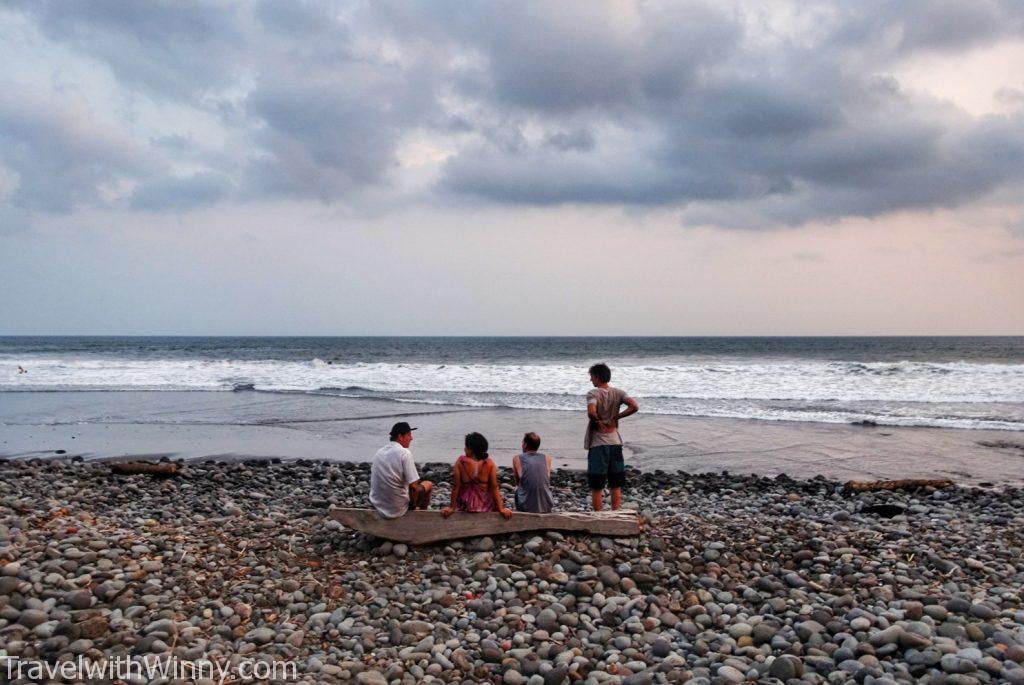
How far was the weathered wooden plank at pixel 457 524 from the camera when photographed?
6.47 meters

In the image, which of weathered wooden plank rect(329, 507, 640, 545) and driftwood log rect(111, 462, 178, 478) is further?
driftwood log rect(111, 462, 178, 478)

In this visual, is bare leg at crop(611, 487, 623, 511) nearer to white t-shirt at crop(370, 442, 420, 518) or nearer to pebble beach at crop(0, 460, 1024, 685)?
pebble beach at crop(0, 460, 1024, 685)

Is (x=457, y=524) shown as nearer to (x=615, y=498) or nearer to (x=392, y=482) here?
(x=392, y=482)

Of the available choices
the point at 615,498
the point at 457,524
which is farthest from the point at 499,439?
the point at 457,524

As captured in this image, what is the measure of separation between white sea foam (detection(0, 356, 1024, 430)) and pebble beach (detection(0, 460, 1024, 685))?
12.7m

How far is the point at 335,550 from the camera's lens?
21.5 ft

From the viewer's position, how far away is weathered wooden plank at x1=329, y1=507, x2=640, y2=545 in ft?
21.2

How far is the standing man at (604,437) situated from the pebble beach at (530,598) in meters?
0.81

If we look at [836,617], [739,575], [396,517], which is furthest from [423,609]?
[836,617]

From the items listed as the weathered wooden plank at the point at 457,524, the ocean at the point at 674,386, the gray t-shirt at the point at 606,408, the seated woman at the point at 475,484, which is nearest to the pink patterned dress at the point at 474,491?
the seated woman at the point at 475,484

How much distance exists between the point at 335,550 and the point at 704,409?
51.0 feet

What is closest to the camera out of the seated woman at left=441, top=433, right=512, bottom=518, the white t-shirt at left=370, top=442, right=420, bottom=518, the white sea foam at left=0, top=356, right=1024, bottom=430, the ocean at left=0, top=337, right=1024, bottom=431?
the white t-shirt at left=370, top=442, right=420, bottom=518

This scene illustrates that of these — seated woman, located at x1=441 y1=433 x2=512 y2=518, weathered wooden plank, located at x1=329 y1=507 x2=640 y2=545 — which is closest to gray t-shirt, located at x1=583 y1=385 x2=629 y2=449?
weathered wooden plank, located at x1=329 y1=507 x2=640 y2=545

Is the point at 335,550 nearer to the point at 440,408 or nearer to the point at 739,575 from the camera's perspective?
the point at 739,575
